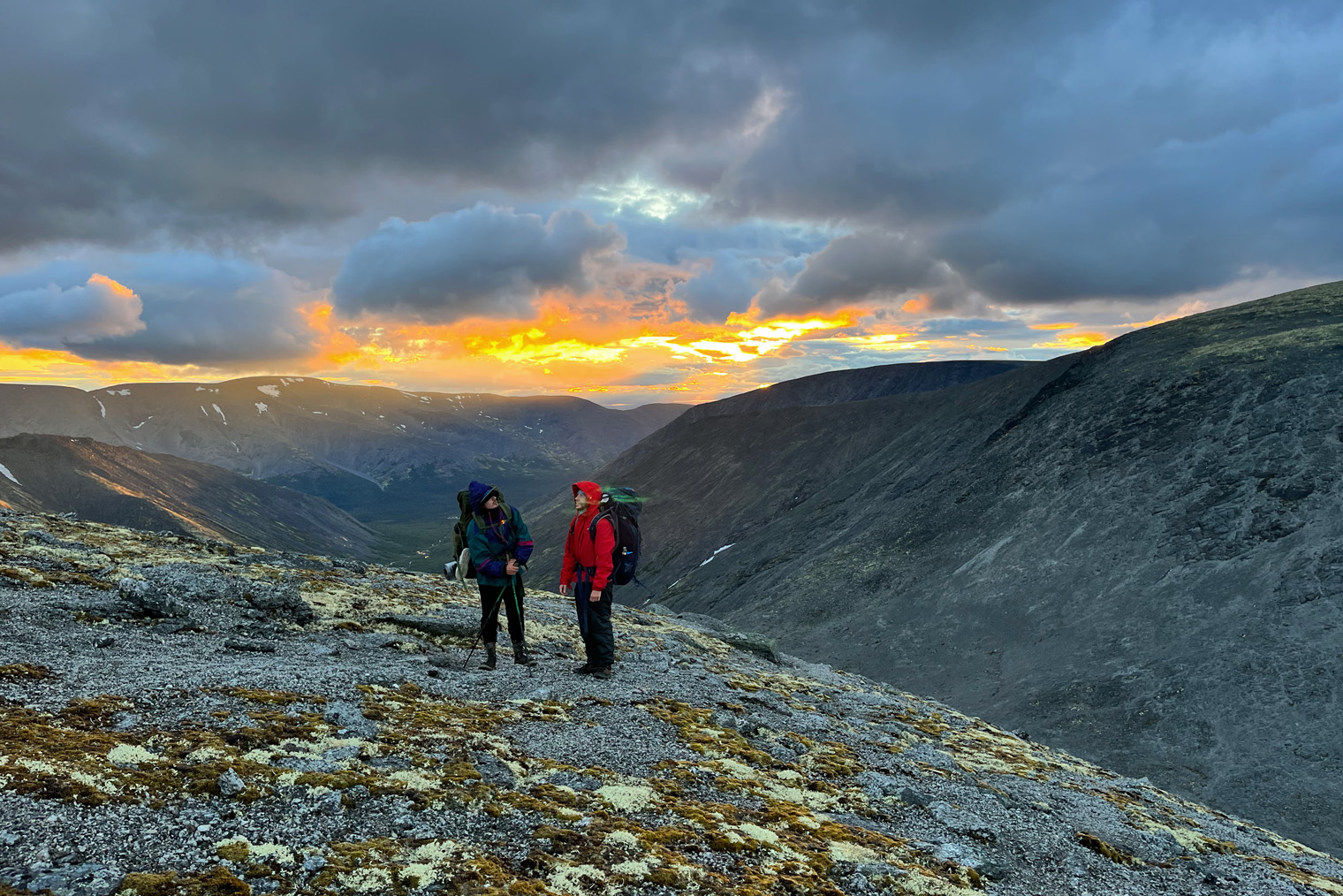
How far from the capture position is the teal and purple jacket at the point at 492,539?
41.4ft

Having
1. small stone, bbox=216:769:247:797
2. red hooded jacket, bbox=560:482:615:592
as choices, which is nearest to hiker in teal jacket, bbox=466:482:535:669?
red hooded jacket, bbox=560:482:615:592

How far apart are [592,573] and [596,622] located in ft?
3.87

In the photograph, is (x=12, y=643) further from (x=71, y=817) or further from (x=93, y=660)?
(x=71, y=817)

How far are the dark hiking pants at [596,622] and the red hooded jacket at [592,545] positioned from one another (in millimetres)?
325

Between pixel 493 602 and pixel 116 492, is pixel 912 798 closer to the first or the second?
pixel 493 602

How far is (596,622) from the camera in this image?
1277 centimetres

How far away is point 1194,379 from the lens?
54.1 m

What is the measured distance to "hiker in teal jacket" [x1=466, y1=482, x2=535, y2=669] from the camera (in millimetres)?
12617

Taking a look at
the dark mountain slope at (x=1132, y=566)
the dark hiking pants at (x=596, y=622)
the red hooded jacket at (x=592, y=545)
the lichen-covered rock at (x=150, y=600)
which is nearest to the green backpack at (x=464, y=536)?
the red hooded jacket at (x=592, y=545)

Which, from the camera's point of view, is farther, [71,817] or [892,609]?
[892,609]

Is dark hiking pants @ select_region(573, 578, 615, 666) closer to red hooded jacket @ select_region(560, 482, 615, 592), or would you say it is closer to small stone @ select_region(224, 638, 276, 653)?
red hooded jacket @ select_region(560, 482, 615, 592)

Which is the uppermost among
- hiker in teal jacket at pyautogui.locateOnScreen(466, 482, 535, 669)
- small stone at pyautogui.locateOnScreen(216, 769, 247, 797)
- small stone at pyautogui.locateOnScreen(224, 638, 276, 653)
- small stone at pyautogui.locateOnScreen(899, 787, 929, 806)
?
hiker in teal jacket at pyautogui.locateOnScreen(466, 482, 535, 669)

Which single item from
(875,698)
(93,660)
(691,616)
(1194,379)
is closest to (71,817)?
(93,660)

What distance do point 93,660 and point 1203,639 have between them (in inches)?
1662
